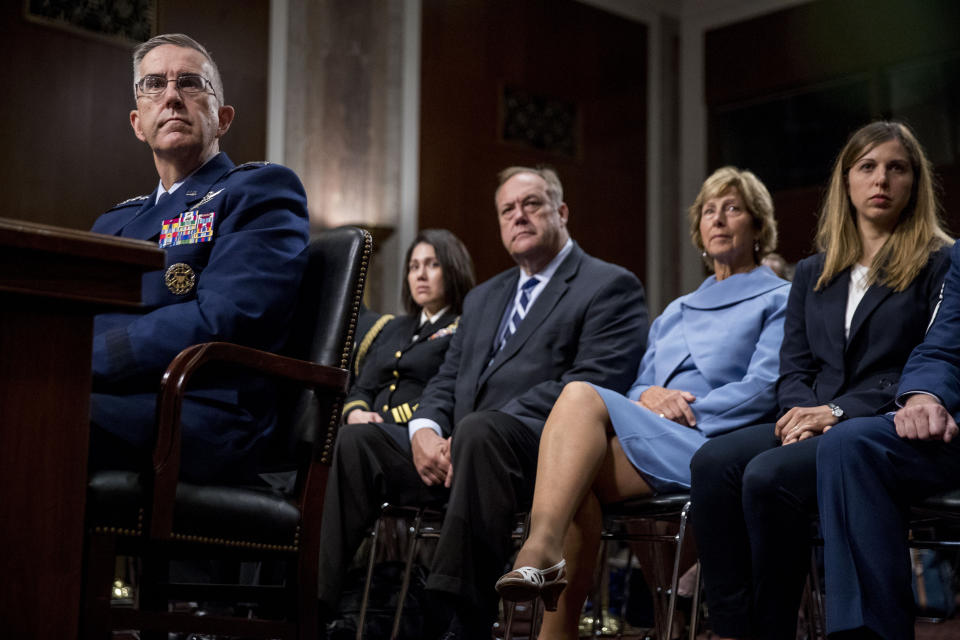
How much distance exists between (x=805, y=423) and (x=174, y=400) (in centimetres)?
138

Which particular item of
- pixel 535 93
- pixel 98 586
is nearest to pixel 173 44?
pixel 98 586

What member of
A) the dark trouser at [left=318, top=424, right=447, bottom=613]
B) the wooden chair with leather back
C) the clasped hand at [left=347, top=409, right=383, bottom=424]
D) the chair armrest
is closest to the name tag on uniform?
the wooden chair with leather back

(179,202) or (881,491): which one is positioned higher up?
(179,202)

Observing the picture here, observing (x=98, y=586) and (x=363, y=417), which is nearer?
(x=98, y=586)

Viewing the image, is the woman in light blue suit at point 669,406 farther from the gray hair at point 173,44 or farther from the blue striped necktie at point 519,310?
the gray hair at point 173,44

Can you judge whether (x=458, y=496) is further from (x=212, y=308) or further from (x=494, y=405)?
(x=212, y=308)

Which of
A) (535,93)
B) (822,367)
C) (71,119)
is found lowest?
(822,367)

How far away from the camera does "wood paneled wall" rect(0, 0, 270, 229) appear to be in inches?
218

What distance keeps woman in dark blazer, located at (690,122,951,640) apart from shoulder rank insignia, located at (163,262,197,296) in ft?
3.88

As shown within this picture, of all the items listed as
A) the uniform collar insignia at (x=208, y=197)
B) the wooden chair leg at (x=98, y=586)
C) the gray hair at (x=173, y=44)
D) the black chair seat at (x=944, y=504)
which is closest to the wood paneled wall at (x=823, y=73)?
the black chair seat at (x=944, y=504)

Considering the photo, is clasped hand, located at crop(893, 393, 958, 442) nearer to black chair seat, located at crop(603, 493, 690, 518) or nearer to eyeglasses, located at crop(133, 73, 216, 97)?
black chair seat, located at crop(603, 493, 690, 518)

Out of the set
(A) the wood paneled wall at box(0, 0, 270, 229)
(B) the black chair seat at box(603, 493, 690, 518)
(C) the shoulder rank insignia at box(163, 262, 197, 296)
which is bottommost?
(B) the black chair seat at box(603, 493, 690, 518)

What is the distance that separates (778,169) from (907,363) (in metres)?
6.25

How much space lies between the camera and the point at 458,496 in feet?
8.46
